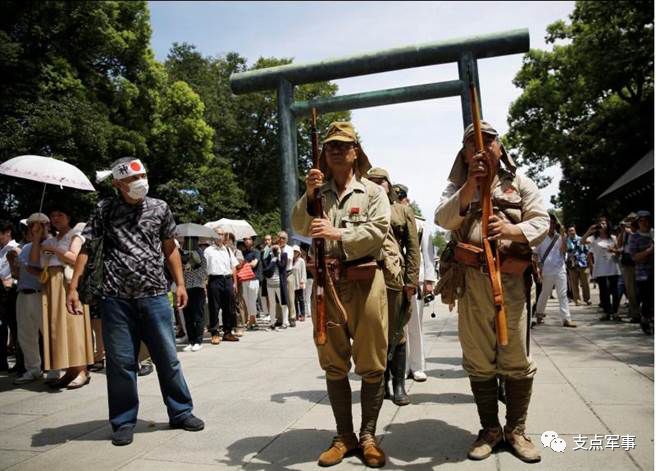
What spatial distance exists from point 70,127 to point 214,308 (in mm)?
8497

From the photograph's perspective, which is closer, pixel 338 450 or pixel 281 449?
pixel 338 450

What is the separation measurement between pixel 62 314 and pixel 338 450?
12.8 ft

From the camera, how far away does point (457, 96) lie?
41.7 ft

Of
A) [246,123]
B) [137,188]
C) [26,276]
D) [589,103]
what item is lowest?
[26,276]

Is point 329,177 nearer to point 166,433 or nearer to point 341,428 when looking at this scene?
point 341,428

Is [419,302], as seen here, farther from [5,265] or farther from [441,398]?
[5,265]

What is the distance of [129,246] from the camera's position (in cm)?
430

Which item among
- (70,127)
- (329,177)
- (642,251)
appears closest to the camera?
(329,177)

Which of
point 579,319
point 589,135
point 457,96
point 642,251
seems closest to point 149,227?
point 642,251

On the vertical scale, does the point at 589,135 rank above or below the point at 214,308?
above

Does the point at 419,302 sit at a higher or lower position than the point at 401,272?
lower

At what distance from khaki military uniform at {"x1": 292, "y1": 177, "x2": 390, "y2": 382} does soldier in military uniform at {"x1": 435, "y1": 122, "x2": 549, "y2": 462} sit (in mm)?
487

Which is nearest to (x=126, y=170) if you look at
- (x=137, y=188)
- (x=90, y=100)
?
(x=137, y=188)

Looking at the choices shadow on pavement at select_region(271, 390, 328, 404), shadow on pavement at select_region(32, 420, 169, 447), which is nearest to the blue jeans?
shadow on pavement at select_region(32, 420, 169, 447)
